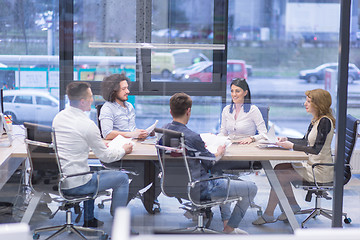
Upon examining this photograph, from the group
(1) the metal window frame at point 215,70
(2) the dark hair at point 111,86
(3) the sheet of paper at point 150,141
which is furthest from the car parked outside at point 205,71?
(3) the sheet of paper at point 150,141

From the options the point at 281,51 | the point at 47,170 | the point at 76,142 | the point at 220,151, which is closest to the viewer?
the point at 76,142

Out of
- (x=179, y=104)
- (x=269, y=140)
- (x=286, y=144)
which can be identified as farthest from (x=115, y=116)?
(x=286, y=144)

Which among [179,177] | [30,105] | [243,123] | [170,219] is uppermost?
[30,105]

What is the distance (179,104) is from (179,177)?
0.56 meters

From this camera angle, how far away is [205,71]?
4.44 meters

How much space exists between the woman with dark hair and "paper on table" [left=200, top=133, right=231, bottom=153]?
47 mm

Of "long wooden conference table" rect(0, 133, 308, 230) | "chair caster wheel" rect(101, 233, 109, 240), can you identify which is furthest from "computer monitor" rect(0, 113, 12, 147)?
"chair caster wheel" rect(101, 233, 109, 240)

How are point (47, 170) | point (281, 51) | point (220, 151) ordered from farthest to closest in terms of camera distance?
point (281, 51) → point (220, 151) → point (47, 170)

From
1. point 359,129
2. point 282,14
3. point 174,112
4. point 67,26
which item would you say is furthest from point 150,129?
point 359,129

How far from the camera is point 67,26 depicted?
4.36 m

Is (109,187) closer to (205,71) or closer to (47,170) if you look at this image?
(47,170)

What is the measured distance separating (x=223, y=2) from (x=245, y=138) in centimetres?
110

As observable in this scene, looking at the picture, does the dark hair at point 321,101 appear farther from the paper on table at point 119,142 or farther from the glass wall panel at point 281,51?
the paper on table at point 119,142

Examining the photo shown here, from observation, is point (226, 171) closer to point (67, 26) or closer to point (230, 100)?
point (230, 100)
